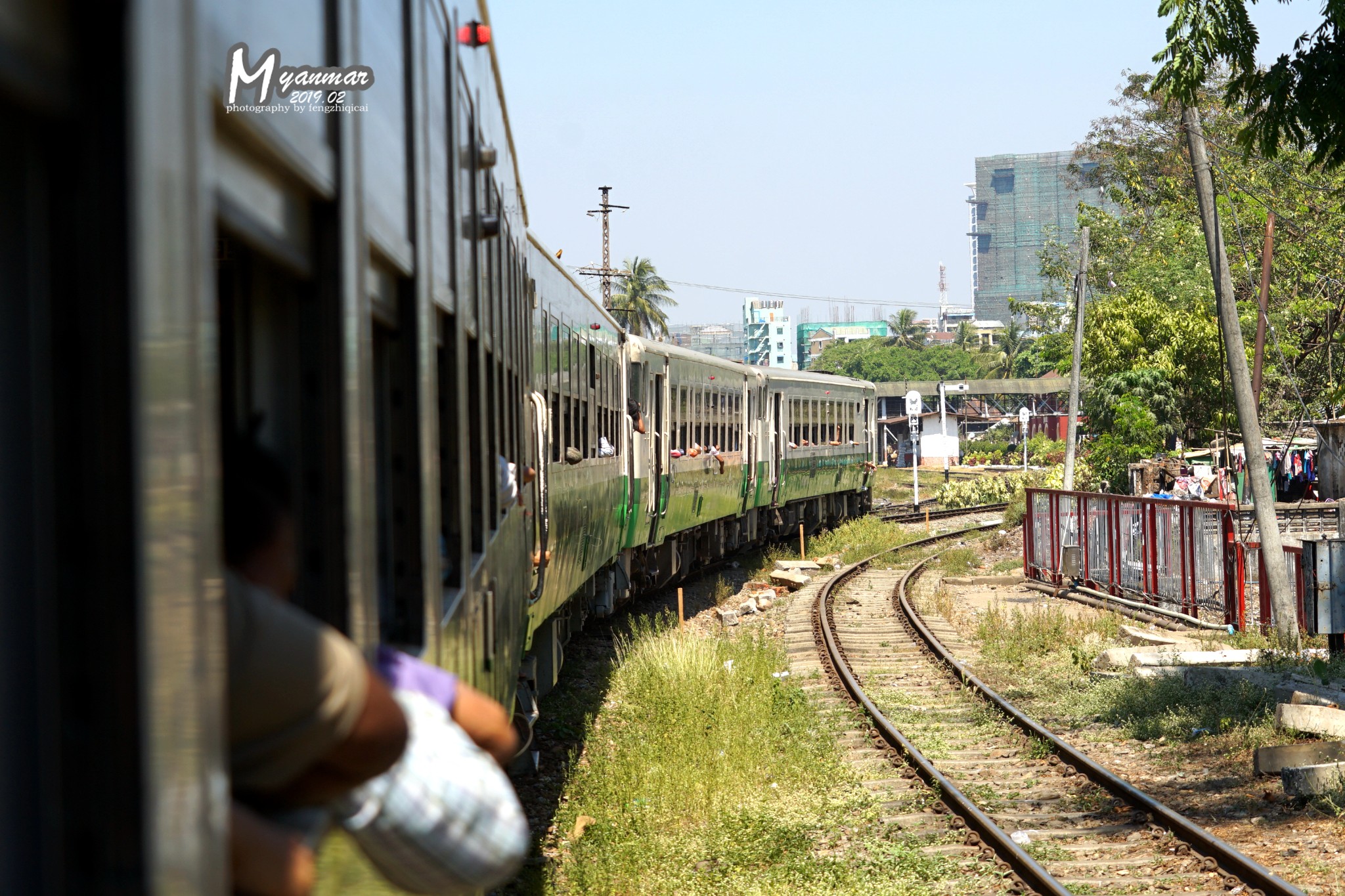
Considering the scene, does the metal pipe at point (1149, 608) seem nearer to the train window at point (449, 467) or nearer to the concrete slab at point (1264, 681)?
the concrete slab at point (1264, 681)

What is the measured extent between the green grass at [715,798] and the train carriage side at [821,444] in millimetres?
11172

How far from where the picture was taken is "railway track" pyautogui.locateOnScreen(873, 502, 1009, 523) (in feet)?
112

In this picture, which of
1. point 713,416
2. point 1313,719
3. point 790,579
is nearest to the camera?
point 1313,719

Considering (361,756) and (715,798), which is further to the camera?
(715,798)

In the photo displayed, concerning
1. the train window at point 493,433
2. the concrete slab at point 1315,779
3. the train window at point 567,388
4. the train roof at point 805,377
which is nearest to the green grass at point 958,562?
the train roof at point 805,377

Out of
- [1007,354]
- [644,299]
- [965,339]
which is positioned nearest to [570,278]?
[644,299]

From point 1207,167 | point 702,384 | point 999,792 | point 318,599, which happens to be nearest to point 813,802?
point 999,792

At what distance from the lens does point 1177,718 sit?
34.7ft

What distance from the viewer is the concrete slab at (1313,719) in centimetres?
937

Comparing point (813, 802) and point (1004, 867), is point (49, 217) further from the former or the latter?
point (813, 802)

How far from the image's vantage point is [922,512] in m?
36.4

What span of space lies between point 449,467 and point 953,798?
637 centimetres

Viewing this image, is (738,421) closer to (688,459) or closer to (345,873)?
(688,459)

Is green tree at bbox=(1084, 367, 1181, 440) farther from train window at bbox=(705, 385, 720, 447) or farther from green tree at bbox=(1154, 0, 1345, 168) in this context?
green tree at bbox=(1154, 0, 1345, 168)
